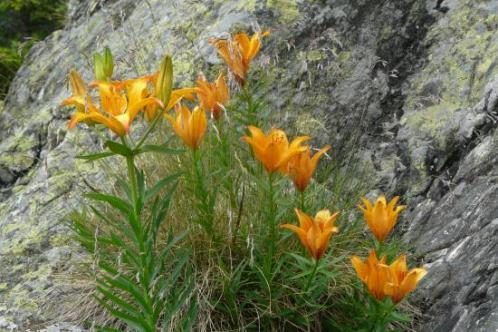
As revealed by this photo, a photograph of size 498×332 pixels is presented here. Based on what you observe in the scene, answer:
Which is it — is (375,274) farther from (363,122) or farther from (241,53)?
(363,122)

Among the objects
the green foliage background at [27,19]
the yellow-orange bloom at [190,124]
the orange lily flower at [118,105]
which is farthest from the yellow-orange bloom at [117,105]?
the green foliage background at [27,19]

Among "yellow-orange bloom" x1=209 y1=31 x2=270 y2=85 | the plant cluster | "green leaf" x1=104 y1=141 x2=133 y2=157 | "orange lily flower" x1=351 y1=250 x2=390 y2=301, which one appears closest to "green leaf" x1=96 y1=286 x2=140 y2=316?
the plant cluster

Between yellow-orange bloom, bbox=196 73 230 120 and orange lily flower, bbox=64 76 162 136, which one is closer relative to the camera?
orange lily flower, bbox=64 76 162 136

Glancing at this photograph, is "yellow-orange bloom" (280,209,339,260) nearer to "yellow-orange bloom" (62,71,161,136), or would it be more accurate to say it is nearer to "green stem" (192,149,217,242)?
"green stem" (192,149,217,242)

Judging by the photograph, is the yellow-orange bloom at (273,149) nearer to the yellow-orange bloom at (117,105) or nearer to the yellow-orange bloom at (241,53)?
the yellow-orange bloom at (117,105)

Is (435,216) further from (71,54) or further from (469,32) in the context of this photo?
(71,54)

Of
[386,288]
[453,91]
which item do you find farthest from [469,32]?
[386,288]

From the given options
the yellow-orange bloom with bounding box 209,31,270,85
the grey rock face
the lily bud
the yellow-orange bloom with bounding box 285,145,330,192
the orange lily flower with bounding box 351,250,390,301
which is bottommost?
the grey rock face
